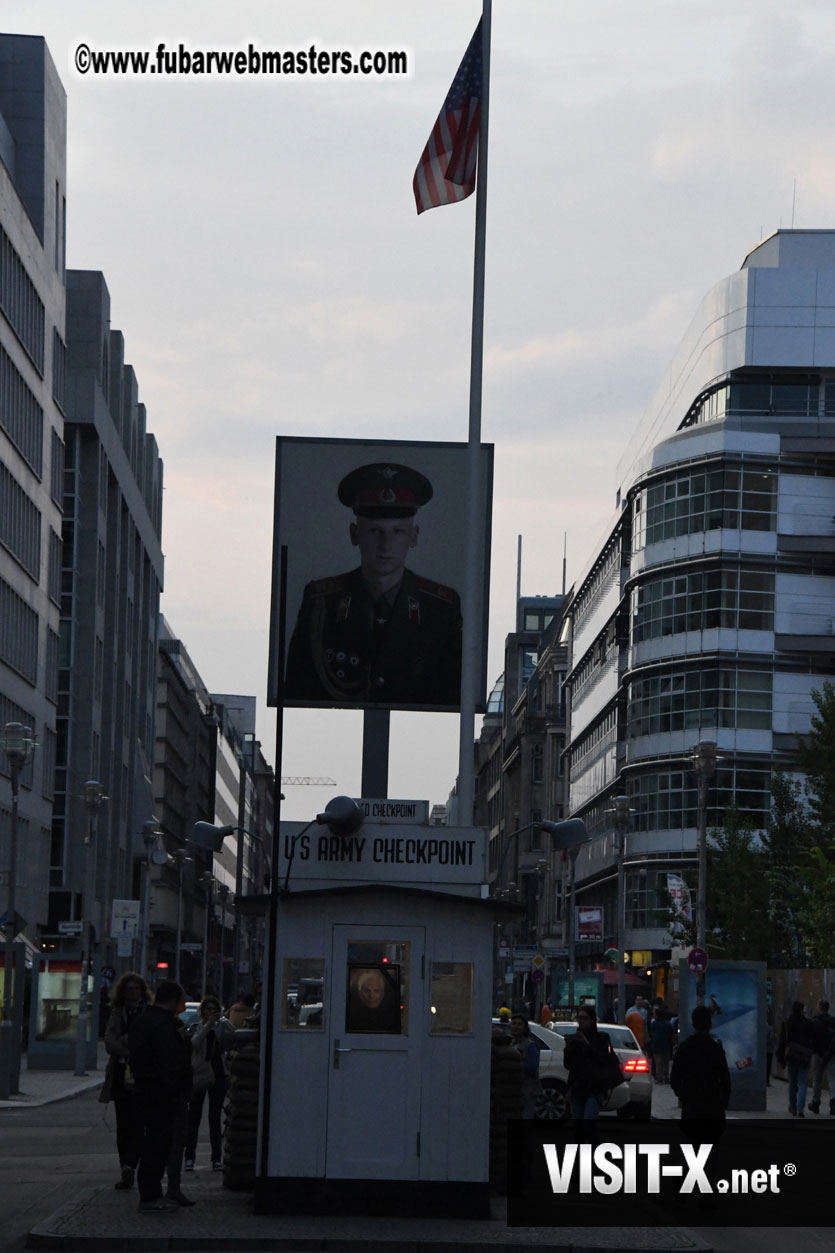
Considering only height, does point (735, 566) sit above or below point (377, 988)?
above

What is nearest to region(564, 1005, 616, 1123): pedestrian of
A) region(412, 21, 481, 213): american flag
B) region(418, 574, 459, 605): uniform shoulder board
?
region(418, 574, 459, 605): uniform shoulder board

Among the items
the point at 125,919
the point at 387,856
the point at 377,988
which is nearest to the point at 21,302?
the point at 125,919

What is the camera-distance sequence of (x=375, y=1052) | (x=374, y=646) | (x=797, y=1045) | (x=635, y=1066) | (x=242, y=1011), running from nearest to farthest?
(x=375, y=1052)
(x=242, y=1011)
(x=374, y=646)
(x=635, y=1066)
(x=797, y=1045)

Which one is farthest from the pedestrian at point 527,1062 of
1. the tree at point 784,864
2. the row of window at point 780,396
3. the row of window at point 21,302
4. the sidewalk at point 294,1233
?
the row of window at point 780,396

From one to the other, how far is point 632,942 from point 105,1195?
72.9 metres

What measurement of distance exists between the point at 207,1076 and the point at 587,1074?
4.13 m

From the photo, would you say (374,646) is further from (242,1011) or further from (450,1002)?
(450,1002)

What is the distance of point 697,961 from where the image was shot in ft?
127

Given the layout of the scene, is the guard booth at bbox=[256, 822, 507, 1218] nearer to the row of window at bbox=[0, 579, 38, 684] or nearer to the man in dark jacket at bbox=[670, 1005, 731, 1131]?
the man in dark jacket at bbox=[670, 1005, 731, 1131]

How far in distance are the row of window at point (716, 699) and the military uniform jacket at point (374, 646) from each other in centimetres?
5985

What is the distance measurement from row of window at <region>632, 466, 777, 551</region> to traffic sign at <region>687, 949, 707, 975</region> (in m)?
48.7

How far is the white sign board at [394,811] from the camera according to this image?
18.5 m

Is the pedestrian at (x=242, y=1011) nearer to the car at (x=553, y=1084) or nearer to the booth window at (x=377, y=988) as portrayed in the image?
the car at (x=553, y=1084)

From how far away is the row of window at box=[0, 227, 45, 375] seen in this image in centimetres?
6612
